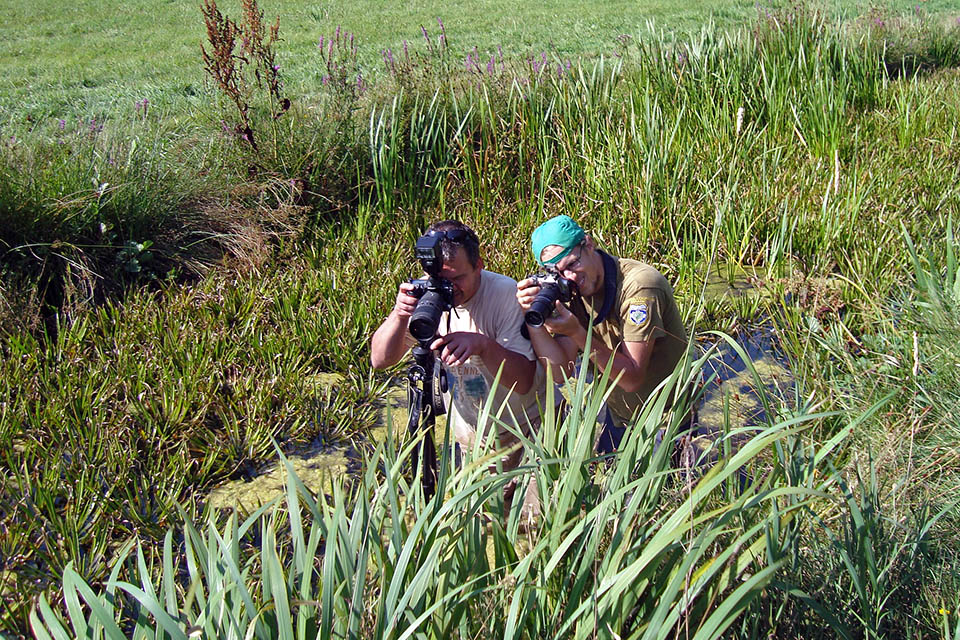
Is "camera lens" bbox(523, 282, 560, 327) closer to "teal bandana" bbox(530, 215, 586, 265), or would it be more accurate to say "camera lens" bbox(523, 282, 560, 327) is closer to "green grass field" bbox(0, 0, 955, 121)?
"teal bandana" bbox(530, 215, 586, 265)

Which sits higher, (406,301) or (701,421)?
(406,301)

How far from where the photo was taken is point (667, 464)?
1927mm

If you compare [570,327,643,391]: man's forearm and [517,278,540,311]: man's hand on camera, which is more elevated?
[517,278,540,311]: man's hand on camera

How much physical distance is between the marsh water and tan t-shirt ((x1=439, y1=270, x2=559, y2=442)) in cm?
27

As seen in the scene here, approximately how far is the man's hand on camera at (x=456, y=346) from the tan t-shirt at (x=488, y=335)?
0.25 meters

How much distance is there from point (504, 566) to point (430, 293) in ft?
2.89

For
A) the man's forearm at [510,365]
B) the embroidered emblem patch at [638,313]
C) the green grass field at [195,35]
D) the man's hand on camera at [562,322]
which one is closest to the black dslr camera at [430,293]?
the man's forearm at [510,365]

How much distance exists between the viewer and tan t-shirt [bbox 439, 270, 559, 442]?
264 centimetres

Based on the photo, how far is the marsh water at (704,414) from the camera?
2998mm

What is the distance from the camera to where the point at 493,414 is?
8.82ft

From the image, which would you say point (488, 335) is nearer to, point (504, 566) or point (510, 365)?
point (510, 365)

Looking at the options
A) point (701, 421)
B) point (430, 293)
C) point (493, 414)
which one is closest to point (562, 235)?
point (430, 293)

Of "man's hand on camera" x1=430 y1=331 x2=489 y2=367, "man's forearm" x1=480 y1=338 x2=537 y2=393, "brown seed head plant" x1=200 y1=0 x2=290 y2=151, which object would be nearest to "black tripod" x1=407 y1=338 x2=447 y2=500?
Answer: "man's hand on camera" x1=430 y1=331 x2=489 y2=367

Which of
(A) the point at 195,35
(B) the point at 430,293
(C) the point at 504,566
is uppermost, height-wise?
(A) the point at 195,35
